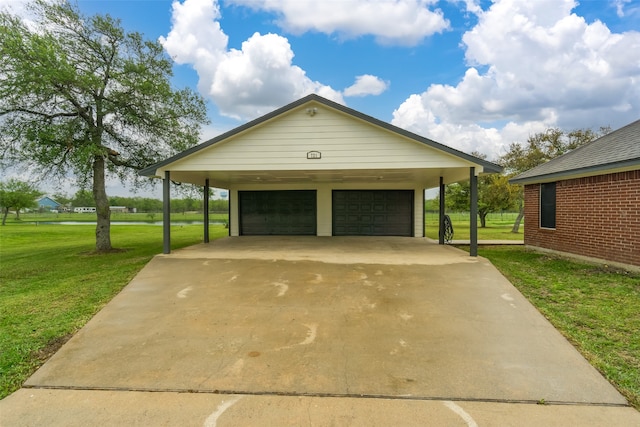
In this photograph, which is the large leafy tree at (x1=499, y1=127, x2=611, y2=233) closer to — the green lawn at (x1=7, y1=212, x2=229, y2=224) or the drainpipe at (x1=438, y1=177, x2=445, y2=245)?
the drainpipe at (x1=438, y1=177, x2=445, y2=245)

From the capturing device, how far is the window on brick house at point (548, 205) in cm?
998

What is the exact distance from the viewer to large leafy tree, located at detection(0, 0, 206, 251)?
373 inches

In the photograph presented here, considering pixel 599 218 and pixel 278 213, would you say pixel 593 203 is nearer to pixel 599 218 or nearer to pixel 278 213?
pixel 599 218

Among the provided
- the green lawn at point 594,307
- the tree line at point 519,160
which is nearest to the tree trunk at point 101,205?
the green lawn at point 594,307

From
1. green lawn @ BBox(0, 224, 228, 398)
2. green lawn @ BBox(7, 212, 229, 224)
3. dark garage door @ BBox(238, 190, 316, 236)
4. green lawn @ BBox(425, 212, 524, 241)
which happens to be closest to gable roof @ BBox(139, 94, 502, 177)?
green lawn @ BBox(0, 224, 228, 398)

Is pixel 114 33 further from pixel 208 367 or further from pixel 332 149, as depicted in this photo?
pixel 208 367

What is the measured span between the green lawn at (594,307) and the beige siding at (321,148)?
3.15 m

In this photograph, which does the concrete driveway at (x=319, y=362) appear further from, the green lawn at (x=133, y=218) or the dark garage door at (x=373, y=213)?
the green lawn at (x=133, y=218)

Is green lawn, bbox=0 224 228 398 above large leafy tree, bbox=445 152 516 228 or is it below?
below

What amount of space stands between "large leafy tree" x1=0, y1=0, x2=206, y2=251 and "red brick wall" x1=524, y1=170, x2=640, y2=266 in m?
12.2

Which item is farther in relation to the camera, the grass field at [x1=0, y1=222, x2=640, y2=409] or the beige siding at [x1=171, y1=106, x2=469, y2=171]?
the beige siding at [x1=171, y1=106, x2=469, y2=171]

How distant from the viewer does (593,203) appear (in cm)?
830

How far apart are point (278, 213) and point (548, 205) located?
32.2 ft

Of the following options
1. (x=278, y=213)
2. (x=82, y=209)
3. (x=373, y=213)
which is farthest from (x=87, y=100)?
(x=82, y=209)
